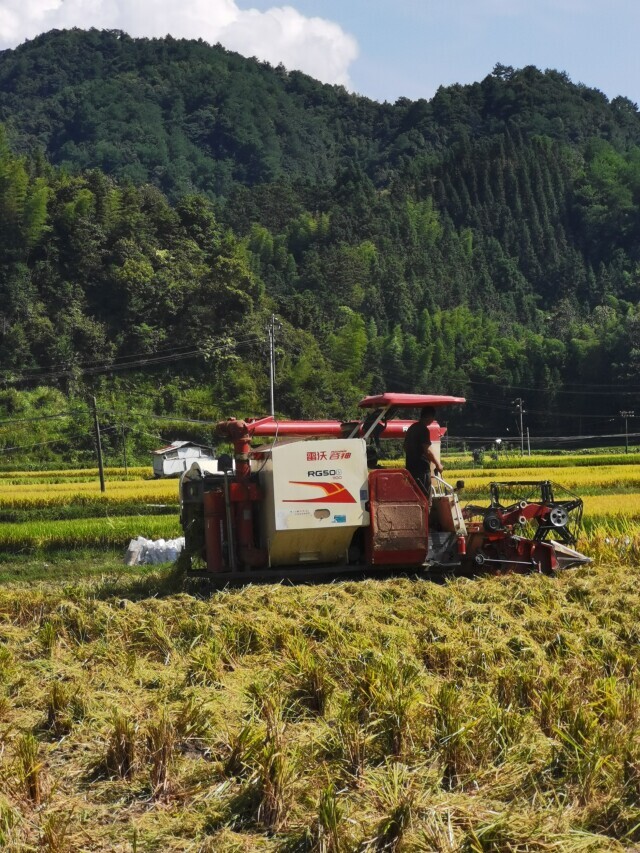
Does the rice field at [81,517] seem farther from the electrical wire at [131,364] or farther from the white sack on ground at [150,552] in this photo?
the electrical wire at [131,364]

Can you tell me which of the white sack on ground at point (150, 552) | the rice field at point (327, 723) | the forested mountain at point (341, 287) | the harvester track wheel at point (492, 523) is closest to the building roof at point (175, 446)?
the forested mountain at point (341, 287)

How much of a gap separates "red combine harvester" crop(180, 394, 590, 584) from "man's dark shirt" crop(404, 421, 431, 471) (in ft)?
0.96

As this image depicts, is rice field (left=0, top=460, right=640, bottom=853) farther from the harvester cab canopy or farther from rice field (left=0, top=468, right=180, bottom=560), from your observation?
rice field (left=0, top=468, right=180, bottom=560)

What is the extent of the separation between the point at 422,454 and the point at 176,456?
168ft

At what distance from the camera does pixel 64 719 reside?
23.6 feet

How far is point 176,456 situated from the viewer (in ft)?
209

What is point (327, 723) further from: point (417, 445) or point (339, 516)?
point (417, 445)

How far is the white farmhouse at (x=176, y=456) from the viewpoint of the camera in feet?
191

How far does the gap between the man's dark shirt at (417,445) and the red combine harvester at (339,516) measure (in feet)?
0.96

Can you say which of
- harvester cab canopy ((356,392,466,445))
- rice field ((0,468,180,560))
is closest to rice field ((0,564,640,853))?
harvester cab canopy ((356,392,466,445))

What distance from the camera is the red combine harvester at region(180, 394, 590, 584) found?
12.4 m

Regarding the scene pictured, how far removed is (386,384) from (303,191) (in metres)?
60.2

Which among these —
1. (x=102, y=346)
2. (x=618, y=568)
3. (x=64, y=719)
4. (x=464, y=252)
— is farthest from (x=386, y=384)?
(x=64, y=719)

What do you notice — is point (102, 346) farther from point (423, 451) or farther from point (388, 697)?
point (388, 697)
